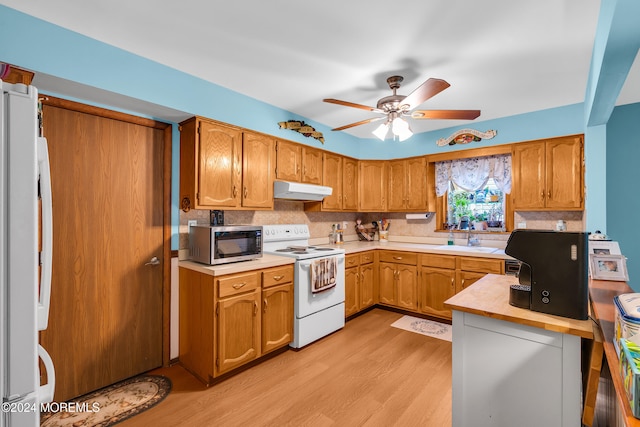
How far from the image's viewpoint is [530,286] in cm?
147

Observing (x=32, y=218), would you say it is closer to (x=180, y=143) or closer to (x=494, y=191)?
(x=180, y=143)

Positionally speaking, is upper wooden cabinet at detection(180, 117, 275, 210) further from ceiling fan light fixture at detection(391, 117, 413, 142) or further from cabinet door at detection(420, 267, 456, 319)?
cabinet door at detection(420, 267, 456, 319)

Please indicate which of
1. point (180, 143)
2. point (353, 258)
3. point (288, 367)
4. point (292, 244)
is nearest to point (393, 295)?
point (353, 258)

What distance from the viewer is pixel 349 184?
14.3ft

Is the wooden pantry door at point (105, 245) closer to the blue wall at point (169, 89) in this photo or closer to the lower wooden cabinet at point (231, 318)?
the blue wall at point (169, 89)

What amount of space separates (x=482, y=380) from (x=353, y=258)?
7.64 ft

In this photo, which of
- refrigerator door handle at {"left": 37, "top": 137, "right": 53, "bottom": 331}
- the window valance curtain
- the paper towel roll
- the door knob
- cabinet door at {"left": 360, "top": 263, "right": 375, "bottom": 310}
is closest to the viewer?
refrigerator door handle at {"left": 37, "top": 137, "right": 53, "bottom": 331}

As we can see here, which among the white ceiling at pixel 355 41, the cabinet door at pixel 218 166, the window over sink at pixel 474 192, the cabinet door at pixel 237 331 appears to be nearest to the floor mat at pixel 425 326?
the window over sink at pixel 474 192

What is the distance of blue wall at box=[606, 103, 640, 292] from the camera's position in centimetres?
313

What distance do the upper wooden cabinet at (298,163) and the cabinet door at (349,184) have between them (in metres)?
0.52

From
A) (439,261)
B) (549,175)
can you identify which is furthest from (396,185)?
(549,175)

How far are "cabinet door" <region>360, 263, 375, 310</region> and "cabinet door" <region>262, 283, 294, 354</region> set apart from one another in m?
1.26

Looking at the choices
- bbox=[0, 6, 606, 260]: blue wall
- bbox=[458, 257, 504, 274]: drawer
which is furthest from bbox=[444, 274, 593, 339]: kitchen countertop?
bbox=[0, 6, 606, 260]: blue wall

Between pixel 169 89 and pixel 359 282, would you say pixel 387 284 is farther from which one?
pixel 169 89
